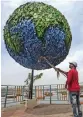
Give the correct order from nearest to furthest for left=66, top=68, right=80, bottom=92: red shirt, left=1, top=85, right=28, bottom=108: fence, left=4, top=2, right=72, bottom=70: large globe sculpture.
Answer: left=66, top=68, right=80, bottom=92: red shirt
left=4, top=2, right=72, bottom=70: large globe sculpture
left=1, top=85, right=28, bottom=108: fence

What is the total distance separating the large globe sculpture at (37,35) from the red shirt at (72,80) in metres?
2.57

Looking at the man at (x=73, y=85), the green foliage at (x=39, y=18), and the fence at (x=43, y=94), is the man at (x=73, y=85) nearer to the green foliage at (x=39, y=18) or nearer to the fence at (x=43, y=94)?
the green foliage at (x=39, y=18)

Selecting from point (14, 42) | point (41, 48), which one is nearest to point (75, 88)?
point (41, 48)

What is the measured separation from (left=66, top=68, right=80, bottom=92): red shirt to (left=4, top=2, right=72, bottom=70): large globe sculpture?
2.57m

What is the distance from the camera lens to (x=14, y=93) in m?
14.2

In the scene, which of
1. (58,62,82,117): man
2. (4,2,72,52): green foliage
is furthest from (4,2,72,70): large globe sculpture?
(58,62,82,117): man

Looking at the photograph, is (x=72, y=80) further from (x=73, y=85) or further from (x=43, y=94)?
(x=43, y=94)

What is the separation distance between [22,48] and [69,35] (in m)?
1.65

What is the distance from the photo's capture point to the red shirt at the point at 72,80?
7.29 m

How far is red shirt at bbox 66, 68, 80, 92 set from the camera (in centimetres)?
729

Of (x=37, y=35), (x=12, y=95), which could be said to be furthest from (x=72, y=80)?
(x=12, y=95)

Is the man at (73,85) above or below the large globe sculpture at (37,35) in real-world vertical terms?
below

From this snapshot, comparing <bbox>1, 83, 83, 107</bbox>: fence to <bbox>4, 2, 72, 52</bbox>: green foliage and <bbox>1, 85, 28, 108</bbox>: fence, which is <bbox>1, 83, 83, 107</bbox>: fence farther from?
<bbox>4, 2, 72, 52</bbox>: green foliage

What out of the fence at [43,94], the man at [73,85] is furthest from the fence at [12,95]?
the man at [73,85]
